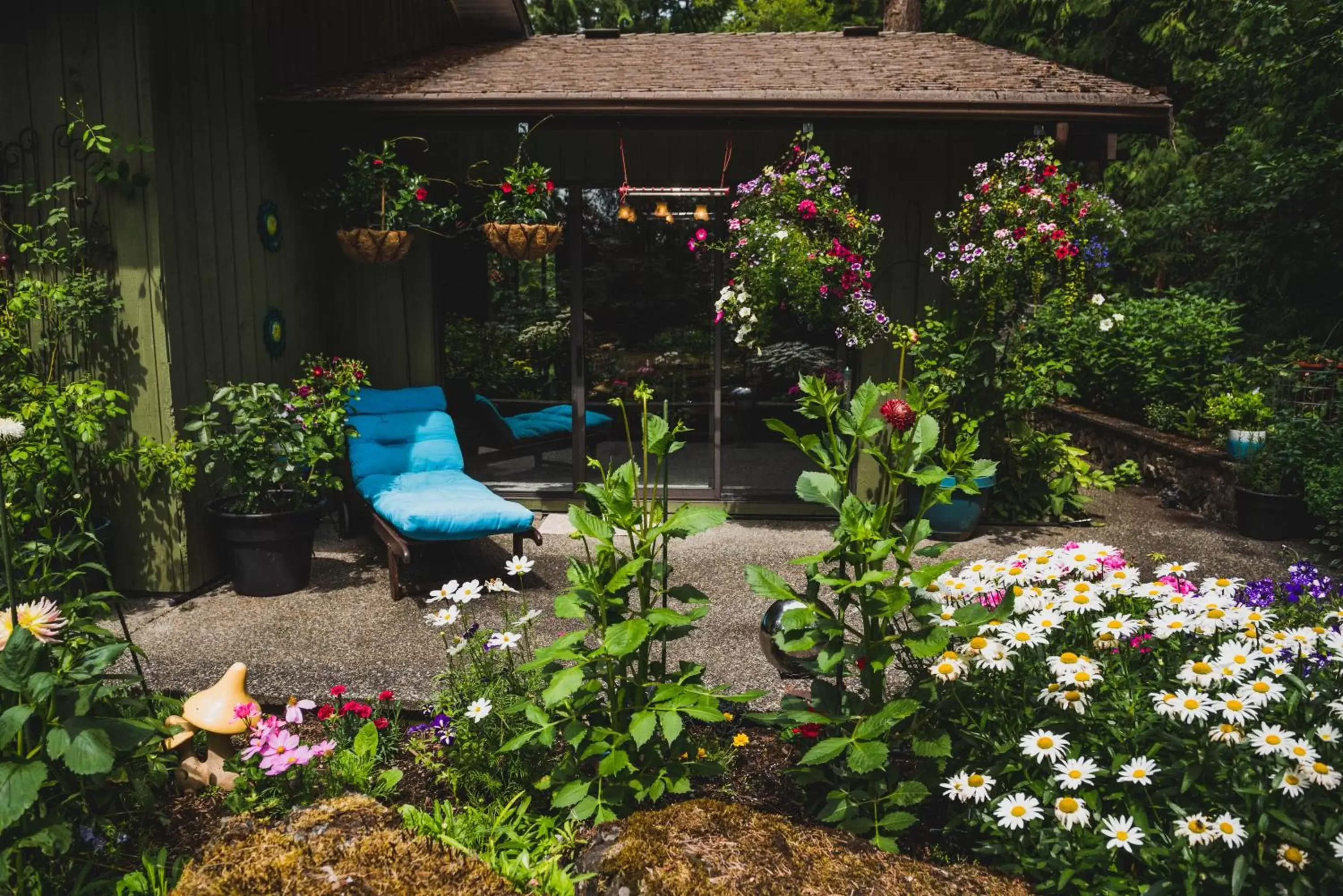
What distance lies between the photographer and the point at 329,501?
672cm

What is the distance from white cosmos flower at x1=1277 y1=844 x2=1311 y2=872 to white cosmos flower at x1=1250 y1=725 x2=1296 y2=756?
0.19 meters

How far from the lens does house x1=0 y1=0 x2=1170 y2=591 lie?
506cm

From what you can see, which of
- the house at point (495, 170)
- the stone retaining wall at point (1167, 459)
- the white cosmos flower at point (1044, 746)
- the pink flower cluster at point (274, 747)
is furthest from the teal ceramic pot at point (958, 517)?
the pink flower cluster at point (274, 747)

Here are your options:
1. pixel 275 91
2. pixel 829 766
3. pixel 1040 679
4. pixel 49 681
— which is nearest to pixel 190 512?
pixel 275 91

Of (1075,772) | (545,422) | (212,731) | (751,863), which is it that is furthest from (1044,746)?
(545,422)

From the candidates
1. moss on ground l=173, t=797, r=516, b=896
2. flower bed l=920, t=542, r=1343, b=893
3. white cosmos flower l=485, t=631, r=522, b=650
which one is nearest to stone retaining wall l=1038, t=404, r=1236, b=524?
flower bed l=920, t=542, r=1343, b=893

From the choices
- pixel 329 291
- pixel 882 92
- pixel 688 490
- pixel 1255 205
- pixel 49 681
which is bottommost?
pixel 688 490

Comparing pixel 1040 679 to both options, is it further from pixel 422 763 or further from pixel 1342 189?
pixel 1342 189

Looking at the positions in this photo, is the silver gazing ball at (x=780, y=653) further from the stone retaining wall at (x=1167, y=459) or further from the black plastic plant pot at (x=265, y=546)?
the stone retaining wall at (x=1167, y=459)

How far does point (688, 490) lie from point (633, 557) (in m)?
4.65

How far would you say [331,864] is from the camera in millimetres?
2338

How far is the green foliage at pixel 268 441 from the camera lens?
5156mm

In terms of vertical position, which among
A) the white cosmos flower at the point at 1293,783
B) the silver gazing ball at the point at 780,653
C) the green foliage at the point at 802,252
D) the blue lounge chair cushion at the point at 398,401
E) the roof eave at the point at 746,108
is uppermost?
the roof eave at the point at 746,108

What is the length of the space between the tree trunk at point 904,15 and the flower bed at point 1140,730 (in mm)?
12933
